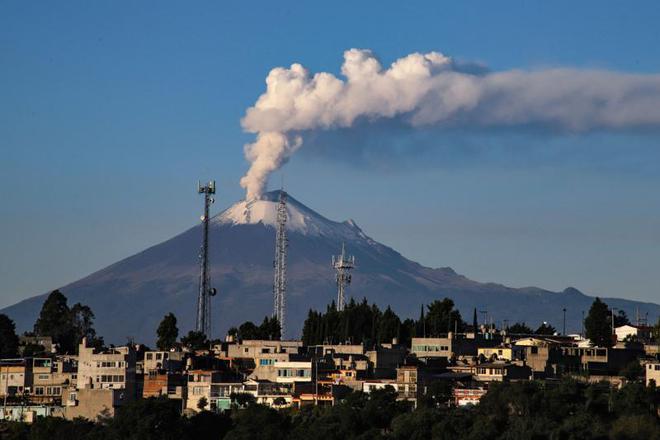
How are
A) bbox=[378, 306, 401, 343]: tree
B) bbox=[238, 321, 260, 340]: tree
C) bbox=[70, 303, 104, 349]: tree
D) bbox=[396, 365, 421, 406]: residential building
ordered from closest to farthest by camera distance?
1. bbox=[396, 365, 421, 406]: residential building
2. bbox=[378, 306, 401, 343]: tree
3. bbox=[238, 321, 260, 340]: tree
4. bbox=[70, 303, 104, 349]: tree

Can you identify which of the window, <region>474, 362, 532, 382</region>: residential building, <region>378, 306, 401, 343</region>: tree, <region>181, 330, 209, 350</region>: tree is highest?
<region>378, 306, 401, 343</region>: tree

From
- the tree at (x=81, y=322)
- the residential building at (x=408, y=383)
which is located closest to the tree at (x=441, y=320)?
the residential building at (x=408, y=383)

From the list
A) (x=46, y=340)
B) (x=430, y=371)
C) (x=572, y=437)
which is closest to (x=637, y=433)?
(x=572, y=437)

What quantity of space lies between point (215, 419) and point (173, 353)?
18.7 meters

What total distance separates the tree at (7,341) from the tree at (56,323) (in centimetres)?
697

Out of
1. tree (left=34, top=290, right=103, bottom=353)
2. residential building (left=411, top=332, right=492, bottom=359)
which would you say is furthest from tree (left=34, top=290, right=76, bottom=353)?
residential building (left=411, top=332, right=492, bottom=359)

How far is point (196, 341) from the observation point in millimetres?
121062

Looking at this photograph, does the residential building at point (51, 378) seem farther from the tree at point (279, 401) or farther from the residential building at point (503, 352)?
the residential building at point (503, 352)

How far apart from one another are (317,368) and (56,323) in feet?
115

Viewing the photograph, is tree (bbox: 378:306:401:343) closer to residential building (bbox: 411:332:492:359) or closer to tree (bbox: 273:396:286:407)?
residential building (bbox: 411:332:492:359)

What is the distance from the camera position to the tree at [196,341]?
119662mm

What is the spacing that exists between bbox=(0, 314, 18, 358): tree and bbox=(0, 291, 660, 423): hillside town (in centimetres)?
148

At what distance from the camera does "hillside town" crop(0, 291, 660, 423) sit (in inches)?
3784

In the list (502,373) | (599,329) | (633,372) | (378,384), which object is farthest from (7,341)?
(633,372)
